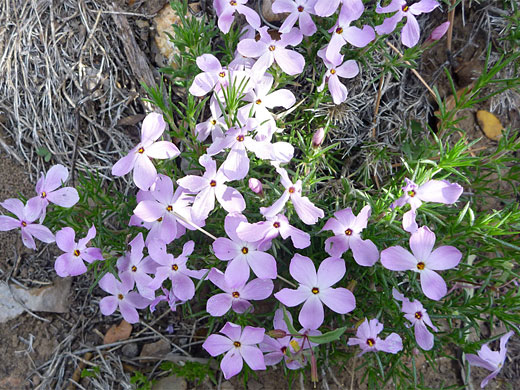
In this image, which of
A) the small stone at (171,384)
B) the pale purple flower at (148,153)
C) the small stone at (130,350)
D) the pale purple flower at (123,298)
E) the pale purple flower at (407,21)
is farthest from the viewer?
the small stone at (130,350)

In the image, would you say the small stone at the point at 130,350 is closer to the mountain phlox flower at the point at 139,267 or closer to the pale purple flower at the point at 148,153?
the mountain phlox flower at the point at 139,267

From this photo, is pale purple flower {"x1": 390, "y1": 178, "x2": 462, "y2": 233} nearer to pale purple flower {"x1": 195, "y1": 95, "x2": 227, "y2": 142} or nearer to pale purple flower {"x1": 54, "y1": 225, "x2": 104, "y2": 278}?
pale purple flower {"x1": 195, "y1": 95, "x2": 227, "y2": 142}

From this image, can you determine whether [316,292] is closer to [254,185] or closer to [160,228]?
[254,185]

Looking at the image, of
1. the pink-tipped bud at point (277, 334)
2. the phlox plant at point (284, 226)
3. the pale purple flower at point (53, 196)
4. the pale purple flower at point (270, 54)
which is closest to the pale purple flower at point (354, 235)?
the phlox plant at point (284, 226)

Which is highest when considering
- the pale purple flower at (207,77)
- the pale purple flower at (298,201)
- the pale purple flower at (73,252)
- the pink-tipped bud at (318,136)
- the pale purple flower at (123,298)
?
the pale purple flower at (207,77)

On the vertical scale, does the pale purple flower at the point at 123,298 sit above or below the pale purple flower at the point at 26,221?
below

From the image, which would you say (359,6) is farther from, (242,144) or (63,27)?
(63,27)

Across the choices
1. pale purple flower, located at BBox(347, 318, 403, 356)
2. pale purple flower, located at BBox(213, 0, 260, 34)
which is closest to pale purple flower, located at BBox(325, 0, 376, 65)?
pale purple flower, located at BBox(213, 0, 260, 34)
